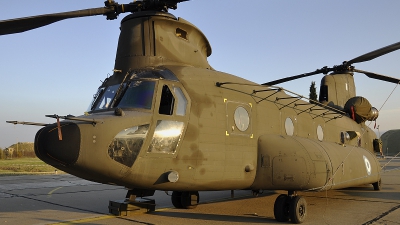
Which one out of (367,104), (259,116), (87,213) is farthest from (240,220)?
(367,104)

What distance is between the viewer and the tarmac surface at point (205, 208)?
8.45 metres

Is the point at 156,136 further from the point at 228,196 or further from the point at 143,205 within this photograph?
the point at 228,196

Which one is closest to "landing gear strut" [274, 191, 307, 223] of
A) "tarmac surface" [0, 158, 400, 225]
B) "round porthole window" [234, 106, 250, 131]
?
"tarmac surface" [0, 158, 400, 225]

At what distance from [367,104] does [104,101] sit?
11.6 meters

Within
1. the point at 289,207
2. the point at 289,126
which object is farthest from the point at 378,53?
the point at 289,207

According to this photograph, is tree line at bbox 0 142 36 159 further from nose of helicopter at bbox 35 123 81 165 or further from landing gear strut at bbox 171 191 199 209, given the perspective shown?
nose of helicopter at bbox 35 123 81 165

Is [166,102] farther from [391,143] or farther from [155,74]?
[391,143]

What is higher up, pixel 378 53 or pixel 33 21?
pixel 378 53

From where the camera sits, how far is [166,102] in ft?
23.7

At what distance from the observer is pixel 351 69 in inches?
610

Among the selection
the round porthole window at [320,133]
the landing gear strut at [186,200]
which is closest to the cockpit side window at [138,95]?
the landing gear strut at [186,200]

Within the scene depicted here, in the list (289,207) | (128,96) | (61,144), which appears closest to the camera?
(61,144)

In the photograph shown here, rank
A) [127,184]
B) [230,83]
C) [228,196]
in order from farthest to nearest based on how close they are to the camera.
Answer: [228,196]
[230,83]
[127,184]

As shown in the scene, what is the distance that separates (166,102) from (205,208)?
4116 millimetres
